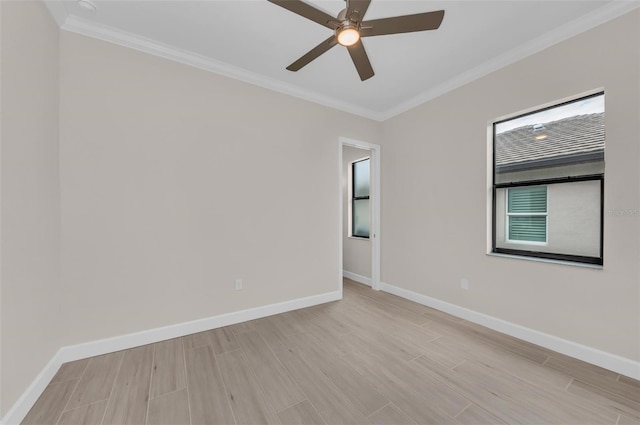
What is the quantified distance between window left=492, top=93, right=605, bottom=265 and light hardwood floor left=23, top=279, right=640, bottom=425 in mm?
1015

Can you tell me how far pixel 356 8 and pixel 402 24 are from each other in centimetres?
36

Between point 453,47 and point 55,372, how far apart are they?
4.49m

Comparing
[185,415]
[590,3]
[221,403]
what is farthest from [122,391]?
[590,3]

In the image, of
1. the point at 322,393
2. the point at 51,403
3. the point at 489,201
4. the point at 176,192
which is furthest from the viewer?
the point at 489,201

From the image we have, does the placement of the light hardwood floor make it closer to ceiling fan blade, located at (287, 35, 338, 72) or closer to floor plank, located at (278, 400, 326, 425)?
floor plank, located at (278, 400, 326, 425)

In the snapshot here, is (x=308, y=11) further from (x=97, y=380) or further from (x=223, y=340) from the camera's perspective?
(x=97, y=380)

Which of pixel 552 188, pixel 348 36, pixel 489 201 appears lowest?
pixel 489 201

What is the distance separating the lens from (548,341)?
235 cm

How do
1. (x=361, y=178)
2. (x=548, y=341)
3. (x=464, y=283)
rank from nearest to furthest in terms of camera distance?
(x=548, y=341), (x=464, y=283), (x=361, y=178)

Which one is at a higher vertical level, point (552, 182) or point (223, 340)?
point (552, 182)

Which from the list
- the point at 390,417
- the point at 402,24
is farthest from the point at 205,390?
the point at 402,24

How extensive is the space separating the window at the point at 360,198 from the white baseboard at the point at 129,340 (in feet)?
5.59

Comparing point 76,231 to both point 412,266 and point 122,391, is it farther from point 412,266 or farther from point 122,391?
A: point 412,266

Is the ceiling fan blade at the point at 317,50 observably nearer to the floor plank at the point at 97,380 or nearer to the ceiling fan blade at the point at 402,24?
the ceiling fan blade at the point at 402,24
